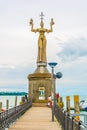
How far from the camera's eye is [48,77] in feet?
149

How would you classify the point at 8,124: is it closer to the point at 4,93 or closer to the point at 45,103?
the point at 45,103

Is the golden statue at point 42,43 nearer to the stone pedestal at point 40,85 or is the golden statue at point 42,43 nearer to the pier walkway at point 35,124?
the stone pedestal at point 40,85

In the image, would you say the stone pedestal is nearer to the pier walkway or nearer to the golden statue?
the golden statue

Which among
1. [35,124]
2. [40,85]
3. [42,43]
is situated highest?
[42,43]

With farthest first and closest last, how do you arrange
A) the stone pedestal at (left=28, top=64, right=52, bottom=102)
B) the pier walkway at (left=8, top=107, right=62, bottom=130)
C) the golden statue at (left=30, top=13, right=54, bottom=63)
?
the golden statue at (left=30, top=13, right=54, bottom=63) → the stone pedestal at (left=28, top=64, right=52, bottom=102) → the pier walkway at (left=8, top=107, right=62, bottom=130)

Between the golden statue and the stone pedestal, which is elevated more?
the golden statue

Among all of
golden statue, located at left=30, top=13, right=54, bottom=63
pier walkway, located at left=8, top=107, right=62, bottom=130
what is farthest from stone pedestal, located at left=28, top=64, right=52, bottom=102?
pier walkway, located at left=8, top=107, right=62, bottom=130

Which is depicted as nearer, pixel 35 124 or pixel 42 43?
pixel 35 124

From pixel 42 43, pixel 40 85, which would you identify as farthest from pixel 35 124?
pixel 42 43

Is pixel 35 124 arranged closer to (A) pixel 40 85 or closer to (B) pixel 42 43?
(A) pixel 40 85

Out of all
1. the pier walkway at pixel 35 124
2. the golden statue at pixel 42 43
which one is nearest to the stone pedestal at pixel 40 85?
the golden statue at pixel 42 43

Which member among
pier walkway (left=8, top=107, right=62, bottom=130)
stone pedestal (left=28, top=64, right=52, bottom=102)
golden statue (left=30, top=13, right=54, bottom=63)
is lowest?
pier walkway (left=8, top=107, right=62, bottom=130)

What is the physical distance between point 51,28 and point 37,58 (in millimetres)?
4305

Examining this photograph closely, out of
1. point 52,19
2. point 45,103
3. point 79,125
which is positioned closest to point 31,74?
point 45,103
